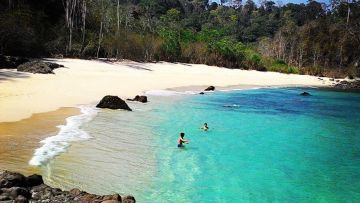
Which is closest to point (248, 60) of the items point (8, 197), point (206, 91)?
point (206, 91)

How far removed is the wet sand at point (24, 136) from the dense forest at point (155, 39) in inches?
808

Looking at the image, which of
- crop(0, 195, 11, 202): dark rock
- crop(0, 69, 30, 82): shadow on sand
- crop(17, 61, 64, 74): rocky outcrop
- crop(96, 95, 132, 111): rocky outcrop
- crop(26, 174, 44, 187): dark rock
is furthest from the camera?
crop(17, 61, 64, 74): rocky outcrop

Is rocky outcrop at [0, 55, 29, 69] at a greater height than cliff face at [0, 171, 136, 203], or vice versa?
rocky outcrop at [0, 55, 29, 69]

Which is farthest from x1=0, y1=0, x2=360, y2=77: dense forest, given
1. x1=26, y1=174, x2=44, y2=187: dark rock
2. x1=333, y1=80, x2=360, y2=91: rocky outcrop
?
x1=26, y1=174, x2=44, y2=187: dark rock

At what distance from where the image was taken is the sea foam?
11.8 meters

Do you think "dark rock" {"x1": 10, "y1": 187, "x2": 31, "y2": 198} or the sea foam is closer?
"dark rock" {"x1": 10, "y1": 187, "x2": 31, "y2": 198}

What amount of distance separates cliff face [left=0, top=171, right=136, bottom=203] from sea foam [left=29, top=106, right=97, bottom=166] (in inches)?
134

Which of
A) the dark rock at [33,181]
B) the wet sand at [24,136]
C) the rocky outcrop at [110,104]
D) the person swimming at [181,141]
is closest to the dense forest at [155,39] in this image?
the rocky outcrop at [110,104]

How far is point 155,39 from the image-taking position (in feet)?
193

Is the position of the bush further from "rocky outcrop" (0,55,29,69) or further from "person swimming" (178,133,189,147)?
"person swimming" (178,133,189,147)

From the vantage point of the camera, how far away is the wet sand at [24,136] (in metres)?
10.9

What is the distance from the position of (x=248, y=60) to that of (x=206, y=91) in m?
33.4

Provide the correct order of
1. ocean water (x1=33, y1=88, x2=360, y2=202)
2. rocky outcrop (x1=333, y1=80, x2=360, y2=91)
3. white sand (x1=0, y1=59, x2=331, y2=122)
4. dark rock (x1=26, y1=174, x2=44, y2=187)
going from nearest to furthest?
1. dark rock (x1=26, y1=174, x2=44, y2=187)
2. ocean water (x1=33, y1=88, x2=360, y2=202)
3. white sand (x1=0, y1=59, x2=331, y2=122)
4. rocky outcrop (x1=333, y1=80, x2=360, y2=91)

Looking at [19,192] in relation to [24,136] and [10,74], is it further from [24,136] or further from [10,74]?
[10,74]
